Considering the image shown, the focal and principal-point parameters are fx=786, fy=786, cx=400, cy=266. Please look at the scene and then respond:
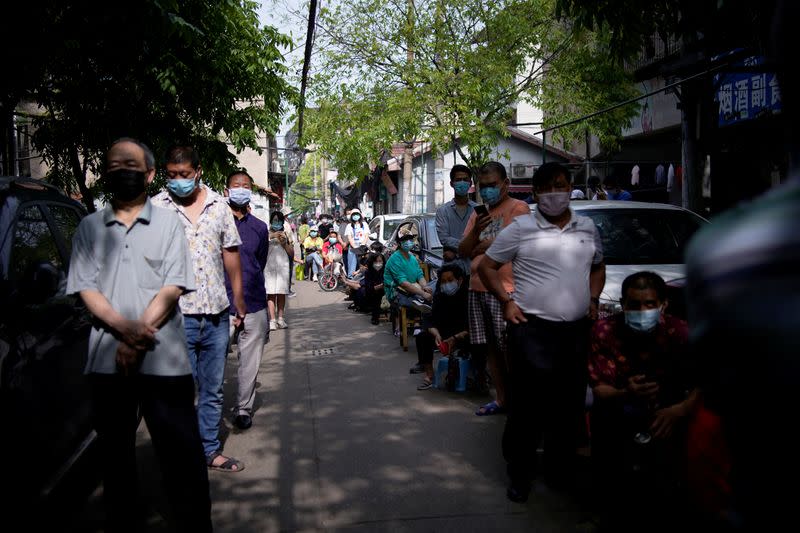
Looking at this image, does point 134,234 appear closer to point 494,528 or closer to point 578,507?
point 494,528

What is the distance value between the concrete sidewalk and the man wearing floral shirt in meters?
0.41

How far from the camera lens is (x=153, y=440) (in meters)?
3.63

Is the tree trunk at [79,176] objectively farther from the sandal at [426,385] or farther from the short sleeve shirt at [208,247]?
the short sleeve shirt at [208,247]

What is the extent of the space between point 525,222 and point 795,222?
364 centimetres

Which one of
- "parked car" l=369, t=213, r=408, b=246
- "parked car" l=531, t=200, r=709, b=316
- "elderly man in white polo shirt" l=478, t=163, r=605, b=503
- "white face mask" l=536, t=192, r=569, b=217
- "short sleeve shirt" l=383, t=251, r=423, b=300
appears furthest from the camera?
"parked car" l=369, t=213, r=408, b=246

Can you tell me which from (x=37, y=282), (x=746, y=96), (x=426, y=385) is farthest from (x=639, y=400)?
(x=746, y=96)

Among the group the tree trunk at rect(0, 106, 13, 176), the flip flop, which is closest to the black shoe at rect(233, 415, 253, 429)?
the flip flop

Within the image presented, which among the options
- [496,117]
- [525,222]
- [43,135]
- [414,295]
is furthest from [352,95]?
[525,222]

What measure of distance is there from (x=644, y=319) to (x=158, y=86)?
8953 mm

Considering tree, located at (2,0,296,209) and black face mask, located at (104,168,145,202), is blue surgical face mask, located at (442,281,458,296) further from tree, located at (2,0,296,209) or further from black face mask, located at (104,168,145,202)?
black face mask, located at (104,168,145,202)

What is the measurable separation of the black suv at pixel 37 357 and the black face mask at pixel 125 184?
48cm

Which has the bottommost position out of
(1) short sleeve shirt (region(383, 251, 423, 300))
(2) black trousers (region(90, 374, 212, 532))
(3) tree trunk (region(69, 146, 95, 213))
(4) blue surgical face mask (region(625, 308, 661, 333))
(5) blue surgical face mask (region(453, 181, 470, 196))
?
(2) black trousers (region(90, 374, 212, 532))

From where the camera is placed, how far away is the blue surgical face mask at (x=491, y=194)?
6.03m

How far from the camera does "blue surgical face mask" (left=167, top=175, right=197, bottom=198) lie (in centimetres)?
496
